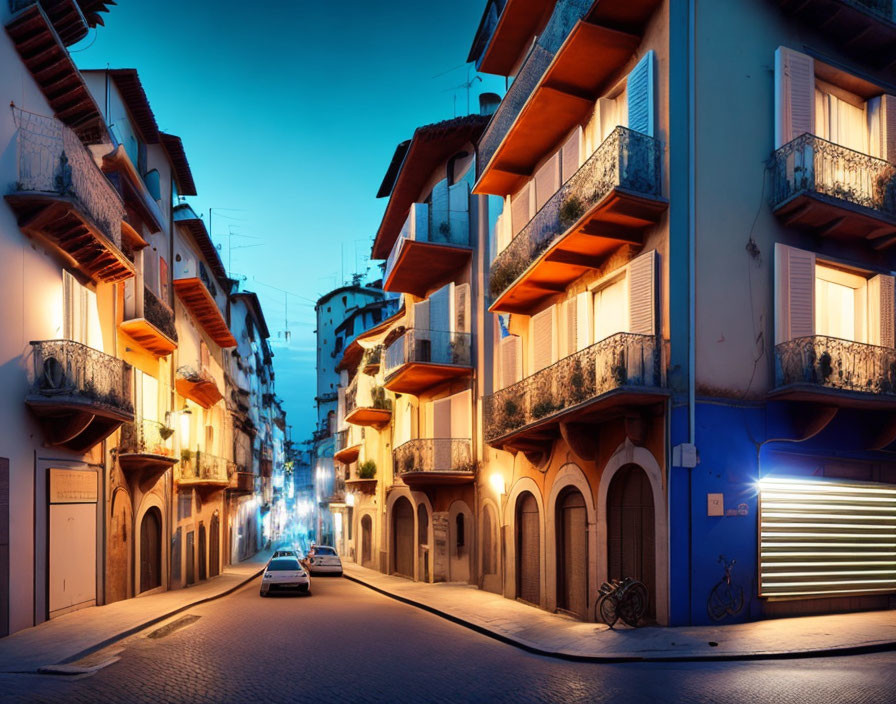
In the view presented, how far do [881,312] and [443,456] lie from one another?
1357 cm

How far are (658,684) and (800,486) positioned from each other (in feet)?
23.7

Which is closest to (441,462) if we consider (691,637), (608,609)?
(608,609)

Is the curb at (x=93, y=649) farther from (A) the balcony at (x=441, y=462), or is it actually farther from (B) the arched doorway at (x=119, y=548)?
(A) the balcony at (x=441, y=462)

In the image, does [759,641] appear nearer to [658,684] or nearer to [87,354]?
[658,684]

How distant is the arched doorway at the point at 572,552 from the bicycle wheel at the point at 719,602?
10.5 feet

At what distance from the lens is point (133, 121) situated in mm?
25219

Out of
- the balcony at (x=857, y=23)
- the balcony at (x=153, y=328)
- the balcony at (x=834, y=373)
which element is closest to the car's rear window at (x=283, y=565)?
the balcony at (x=153, y=328)

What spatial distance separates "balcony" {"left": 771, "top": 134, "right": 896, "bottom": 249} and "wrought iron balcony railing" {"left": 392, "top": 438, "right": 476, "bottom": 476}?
12.9m

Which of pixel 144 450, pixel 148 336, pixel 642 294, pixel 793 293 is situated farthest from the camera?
pixel 148 336

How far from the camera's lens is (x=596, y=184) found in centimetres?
1605

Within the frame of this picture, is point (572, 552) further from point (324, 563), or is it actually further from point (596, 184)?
point (324, 563)

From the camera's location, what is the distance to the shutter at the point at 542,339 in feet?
63.7

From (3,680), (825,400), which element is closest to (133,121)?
(3,680)

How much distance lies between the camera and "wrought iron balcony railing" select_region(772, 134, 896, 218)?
15484 millimetres
